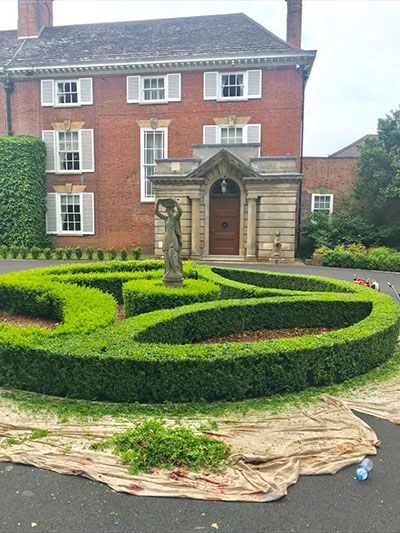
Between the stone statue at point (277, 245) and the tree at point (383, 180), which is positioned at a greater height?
the tree at point (383, 180)

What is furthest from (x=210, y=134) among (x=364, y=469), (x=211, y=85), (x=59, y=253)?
(x=364, y=469)

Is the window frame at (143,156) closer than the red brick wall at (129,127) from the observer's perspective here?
No

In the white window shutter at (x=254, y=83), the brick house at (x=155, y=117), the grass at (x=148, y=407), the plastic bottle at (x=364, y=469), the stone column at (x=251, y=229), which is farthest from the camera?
the white window shutter at (x=254, y=83)

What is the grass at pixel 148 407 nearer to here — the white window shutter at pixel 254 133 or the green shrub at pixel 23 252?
the green shrub at pixel 23 252

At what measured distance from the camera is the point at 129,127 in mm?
22219

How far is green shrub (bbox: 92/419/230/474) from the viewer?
133 inches

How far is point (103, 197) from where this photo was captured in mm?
22750

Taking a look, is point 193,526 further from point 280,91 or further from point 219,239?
point 280,91

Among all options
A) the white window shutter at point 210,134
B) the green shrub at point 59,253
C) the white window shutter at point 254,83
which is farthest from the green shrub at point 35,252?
the white window shutter at point 254,83

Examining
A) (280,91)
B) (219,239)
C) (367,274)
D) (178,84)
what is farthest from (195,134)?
(367,274)

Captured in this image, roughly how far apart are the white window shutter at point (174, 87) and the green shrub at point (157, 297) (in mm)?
16175

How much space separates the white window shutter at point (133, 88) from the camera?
71.7ft

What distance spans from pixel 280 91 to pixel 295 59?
1567 millimetres

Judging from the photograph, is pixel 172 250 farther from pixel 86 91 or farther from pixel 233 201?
pixel 86 91
